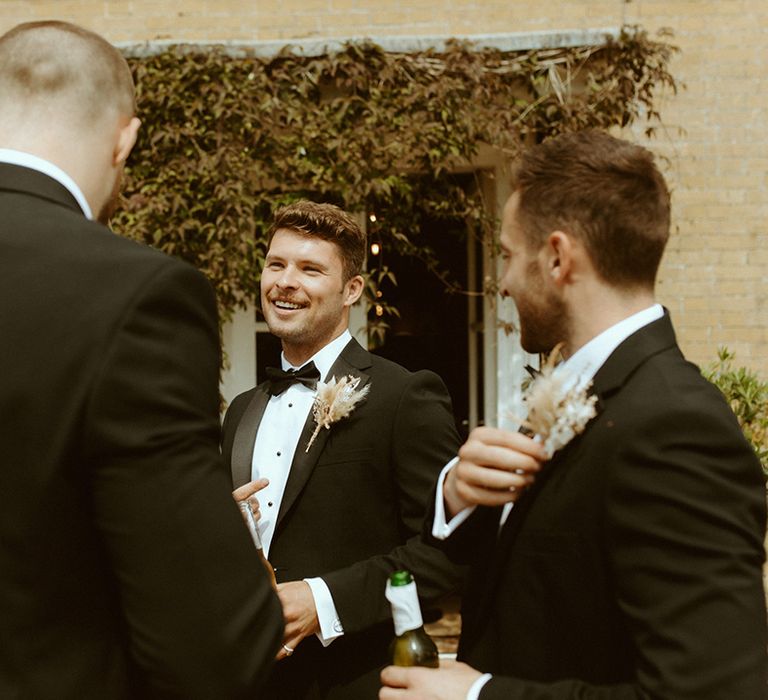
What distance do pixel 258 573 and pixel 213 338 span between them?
40cm

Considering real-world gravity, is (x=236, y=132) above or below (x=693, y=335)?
above

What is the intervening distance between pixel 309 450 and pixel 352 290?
68 centimetres

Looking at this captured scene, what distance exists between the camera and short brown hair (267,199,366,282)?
287 cm

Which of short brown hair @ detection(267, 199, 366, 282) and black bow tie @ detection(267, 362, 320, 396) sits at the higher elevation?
short brown hair @ detection(267, 199, 366, 282)

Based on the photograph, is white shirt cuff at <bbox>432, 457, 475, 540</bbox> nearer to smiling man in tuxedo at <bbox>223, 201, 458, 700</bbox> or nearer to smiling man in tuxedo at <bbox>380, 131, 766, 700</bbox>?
smiling man in tuxedo at <bbox>380, 131, 766, 700</bbox>

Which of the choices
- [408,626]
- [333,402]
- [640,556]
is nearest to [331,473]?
[333,402]

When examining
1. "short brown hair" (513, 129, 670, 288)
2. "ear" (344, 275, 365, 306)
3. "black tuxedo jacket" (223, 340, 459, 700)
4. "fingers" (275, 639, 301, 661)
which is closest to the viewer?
"short brown hair" (513, 129, 670, 288)

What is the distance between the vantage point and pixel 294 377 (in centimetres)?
276

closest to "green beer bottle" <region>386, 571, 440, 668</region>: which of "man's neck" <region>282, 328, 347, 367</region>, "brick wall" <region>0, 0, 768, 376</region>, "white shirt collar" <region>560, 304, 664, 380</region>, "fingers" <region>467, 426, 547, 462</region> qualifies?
"fingers" <region>467, 426, 547, 462</region>

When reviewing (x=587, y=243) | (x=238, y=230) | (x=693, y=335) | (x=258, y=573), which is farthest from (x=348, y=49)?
(x=258, y=573)

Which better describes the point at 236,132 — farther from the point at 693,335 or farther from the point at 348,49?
the point at 693,335

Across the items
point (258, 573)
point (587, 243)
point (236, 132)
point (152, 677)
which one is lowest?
point (152, 677)

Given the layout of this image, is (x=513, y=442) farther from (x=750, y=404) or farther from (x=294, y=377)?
(x=750, y=404)

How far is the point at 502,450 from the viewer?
1.40m
